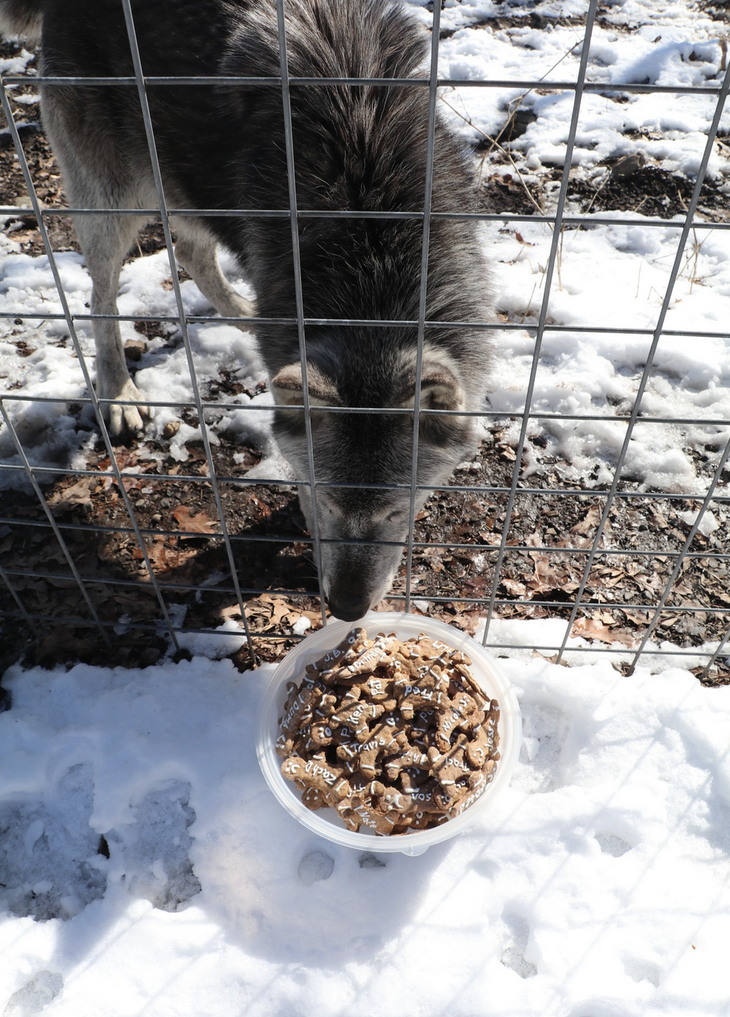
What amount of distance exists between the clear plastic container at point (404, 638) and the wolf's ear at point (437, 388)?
3.03ft

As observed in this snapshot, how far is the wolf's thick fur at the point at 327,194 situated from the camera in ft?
8.73

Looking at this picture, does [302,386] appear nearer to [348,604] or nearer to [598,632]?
[348,604]

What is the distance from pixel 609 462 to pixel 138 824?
2984 millimetres

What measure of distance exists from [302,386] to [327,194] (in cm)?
120

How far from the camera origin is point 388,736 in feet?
8.00

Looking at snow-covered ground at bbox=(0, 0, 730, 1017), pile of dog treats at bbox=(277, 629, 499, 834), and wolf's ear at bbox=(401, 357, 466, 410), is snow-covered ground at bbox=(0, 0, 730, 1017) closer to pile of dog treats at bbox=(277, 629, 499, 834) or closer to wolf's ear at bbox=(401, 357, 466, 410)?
pile of dog treats at bbox=(277, 629, 499, 834)

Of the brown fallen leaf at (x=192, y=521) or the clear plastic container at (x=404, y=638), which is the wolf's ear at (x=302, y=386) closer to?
the clear plastic container at (x=404, y=638)

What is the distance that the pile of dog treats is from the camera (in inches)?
91.7

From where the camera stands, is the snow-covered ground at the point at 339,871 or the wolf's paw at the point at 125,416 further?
the wolf's paw at the point at 125,416

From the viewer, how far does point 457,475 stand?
4.02 meters

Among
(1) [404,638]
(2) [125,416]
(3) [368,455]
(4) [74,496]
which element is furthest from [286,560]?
(2) [125,416]

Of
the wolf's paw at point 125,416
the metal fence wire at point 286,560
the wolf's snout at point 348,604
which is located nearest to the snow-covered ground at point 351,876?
the metal fence wire at point 286,560

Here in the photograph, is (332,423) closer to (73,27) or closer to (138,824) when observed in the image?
(138,824)

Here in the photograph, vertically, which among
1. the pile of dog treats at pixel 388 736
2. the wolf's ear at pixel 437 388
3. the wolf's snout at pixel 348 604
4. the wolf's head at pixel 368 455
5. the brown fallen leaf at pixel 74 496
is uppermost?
the wolf's ear at pixel 437 388
